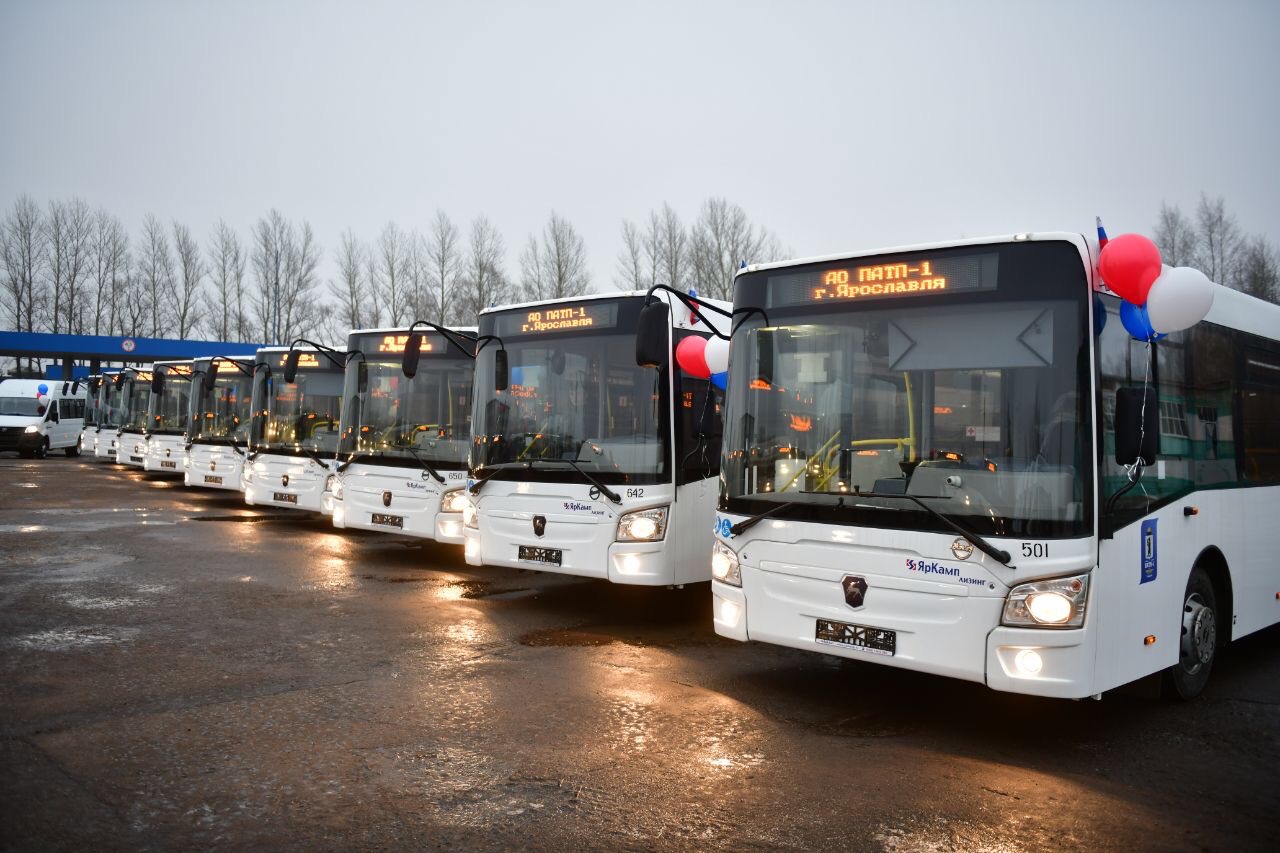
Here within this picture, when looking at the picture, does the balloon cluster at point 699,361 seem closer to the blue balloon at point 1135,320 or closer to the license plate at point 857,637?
the license plate at point 857,637

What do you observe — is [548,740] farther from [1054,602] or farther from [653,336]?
[653,336]

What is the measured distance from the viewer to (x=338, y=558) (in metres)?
12.6

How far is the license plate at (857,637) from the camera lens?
5.55 m

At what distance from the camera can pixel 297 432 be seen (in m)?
15.8

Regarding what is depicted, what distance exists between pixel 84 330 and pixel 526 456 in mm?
71080

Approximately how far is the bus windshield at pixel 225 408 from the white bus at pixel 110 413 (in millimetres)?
A: 9007

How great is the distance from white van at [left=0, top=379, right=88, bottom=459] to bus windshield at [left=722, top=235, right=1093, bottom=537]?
38803 millimetres

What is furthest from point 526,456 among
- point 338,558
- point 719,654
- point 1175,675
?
point 1175,675

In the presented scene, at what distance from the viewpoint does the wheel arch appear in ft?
21.8

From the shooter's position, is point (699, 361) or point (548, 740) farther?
point (699, 361)

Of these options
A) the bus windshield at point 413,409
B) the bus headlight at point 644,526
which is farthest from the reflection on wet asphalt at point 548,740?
the bus windshield at point 413,409

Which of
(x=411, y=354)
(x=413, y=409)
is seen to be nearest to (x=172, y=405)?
(x=413, y=409)

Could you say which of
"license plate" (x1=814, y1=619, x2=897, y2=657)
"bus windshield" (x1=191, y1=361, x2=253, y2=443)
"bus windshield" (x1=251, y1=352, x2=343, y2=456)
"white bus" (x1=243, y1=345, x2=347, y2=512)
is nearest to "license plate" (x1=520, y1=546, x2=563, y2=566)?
"license plate" (x1=814, y1=619, x2=897, y2=657)

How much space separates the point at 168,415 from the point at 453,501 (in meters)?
15.9
